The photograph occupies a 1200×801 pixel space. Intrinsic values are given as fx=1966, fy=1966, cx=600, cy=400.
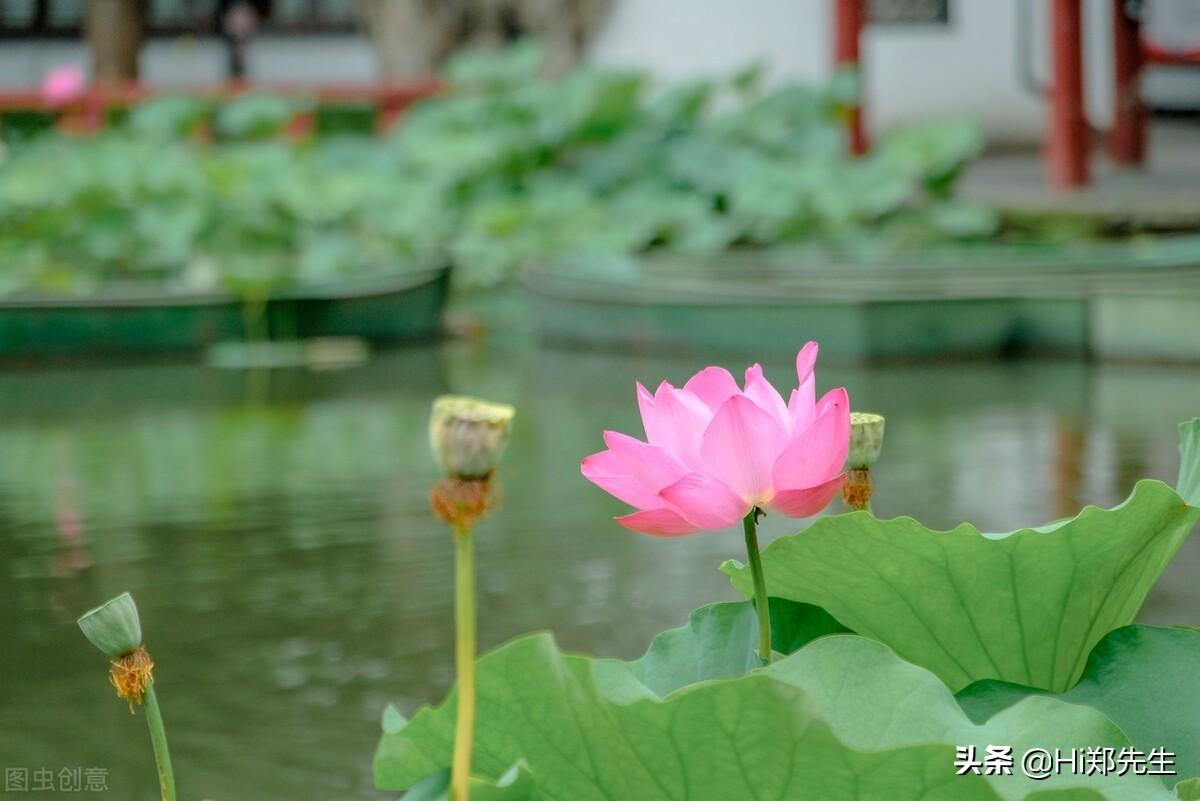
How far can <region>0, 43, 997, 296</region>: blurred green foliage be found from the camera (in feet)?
22.4

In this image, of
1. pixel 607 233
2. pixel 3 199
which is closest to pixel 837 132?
pixel 607 233

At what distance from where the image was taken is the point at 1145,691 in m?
0.91

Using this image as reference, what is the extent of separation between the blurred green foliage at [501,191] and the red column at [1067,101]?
333mm

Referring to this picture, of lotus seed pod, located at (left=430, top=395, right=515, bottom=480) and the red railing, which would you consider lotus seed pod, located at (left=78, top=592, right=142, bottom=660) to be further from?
the red railing

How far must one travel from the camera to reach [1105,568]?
3.05 feet

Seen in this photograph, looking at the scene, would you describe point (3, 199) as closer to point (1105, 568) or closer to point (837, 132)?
point (837, 132)

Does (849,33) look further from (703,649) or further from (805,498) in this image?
(805,498)

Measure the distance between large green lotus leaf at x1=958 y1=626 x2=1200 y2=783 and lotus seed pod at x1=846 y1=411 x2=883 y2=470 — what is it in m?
0.12

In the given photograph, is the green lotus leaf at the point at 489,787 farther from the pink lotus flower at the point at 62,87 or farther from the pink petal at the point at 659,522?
the pink lotus flower at the point at 62,87

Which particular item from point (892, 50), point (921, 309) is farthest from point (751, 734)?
point (892, 50)

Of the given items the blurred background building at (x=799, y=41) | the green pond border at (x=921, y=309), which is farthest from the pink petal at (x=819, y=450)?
the blurred background building at (x=799, y=41)

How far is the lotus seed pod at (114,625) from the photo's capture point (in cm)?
81

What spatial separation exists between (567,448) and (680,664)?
2.88 meters

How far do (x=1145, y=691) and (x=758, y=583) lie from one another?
0.21 m
